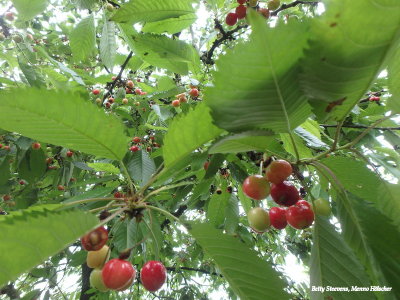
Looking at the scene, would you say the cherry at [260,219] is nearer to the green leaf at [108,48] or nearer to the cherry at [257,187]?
the cherry at [257,187]

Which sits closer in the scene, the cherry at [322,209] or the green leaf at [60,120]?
the green leaf at [60,120]

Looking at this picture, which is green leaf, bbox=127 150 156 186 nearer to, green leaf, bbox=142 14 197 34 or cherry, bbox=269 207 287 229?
cherry, bbox=269 207 287 229

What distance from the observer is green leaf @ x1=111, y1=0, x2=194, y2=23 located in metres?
1.60

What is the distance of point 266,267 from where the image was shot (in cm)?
85

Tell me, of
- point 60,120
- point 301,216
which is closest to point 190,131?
point 60,120

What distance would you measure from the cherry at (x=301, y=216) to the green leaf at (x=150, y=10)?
1222 mm

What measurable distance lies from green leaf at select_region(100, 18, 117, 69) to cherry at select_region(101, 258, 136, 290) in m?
1.83

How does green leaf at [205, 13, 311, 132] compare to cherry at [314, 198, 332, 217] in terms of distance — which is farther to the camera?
cherry at [314, 198, 332, 217]

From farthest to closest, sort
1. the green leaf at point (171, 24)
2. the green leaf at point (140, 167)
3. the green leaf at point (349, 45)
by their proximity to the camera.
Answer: the green leaf at point (171, 24)
the green leaf at point (140, 167)
the green leaf at point (349, 45)

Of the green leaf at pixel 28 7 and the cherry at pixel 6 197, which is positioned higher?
the green leaf at pixel 28 7

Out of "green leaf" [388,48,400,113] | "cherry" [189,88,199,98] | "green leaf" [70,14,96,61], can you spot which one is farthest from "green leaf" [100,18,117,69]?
"green leaf" [388,48,400,113]

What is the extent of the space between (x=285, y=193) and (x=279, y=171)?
9 centimetres

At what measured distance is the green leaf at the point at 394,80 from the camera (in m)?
0.75

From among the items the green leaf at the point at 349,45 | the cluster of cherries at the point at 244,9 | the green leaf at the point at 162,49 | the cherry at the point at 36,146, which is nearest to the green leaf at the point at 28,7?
the green leaf at the point at 162,49
